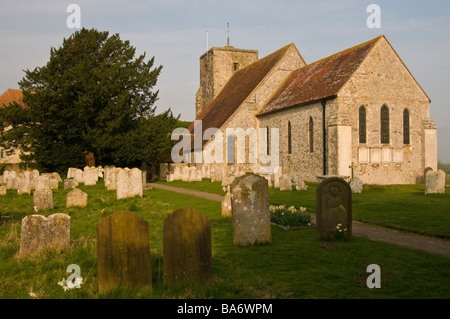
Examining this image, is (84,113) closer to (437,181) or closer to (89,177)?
(89,177)

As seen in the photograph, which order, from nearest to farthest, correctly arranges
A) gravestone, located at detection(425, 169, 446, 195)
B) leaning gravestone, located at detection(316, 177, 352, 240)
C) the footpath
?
the footpath, leaning gravestone, located at detection(316, 177, 352, 240), gravestone, located at detection(425, 169, 446, 195)

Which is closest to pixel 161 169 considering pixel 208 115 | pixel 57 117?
pixel 208 115

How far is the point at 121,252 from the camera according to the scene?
5031 mm

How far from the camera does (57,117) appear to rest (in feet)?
93.9

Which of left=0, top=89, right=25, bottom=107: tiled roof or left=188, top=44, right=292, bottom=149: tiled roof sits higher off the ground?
left=0, top=89, right=25, bottom=107: tiled roof

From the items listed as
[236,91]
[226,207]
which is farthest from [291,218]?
[236,91]

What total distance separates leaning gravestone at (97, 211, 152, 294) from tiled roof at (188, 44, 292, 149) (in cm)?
2558

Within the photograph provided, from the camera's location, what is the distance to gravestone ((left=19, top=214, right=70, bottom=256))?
22.1 ft

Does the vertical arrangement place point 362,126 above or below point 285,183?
above

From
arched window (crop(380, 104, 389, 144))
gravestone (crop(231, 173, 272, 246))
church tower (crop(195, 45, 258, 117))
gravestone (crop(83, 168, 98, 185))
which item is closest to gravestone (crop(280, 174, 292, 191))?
arched window (crop(380, 104, 389, 144))

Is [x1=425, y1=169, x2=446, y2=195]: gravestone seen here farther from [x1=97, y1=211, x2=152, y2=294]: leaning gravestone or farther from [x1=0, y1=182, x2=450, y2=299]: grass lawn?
[x1=97, y1=211, x2=152, y2=294]: leaning gravestone

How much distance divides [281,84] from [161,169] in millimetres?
13738

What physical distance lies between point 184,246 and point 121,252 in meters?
0.78

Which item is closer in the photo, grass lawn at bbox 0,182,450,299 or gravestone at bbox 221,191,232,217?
grass lawn at bbox 0,182,450,299
